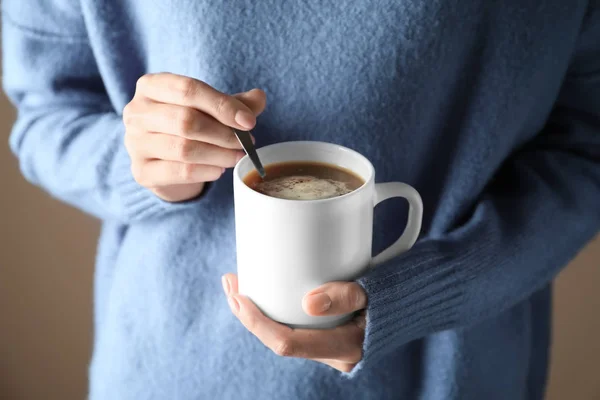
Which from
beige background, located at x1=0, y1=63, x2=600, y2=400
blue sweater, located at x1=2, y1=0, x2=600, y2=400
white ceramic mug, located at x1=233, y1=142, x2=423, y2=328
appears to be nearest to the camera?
white ceramic mug, located at x1=233, y1=142, x2=423, y2=328

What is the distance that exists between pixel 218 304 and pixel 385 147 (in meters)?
0.23

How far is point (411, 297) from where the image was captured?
1.72 ft

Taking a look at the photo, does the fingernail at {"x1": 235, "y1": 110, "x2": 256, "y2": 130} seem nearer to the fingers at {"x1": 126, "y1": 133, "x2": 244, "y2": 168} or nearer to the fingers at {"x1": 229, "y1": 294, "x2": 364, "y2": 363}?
the fingers at {"x1": 126, "y1": 133, "x2": 244, "y2": 168}

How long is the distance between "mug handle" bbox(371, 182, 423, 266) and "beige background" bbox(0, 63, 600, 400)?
77 cm

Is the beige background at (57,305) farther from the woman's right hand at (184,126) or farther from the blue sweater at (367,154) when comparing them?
the woman's right hand at (184,126)

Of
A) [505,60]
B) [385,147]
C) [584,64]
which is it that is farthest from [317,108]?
[584,64]

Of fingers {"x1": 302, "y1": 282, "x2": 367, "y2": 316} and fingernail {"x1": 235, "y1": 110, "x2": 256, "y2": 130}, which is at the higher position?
fingernail {"x1": 235, "y1": 110, "x2": 256, "y2": 130}

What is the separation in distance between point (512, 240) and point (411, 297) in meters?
0.16

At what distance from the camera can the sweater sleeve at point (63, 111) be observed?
0.64 m

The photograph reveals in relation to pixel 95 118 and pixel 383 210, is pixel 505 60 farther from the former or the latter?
pixel 95 118

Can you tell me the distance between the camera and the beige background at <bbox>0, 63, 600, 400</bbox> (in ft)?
3.75

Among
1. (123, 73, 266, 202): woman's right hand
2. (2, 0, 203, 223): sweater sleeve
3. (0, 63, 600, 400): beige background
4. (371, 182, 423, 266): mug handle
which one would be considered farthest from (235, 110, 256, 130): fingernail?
(0, 63, 600, 400): beige background

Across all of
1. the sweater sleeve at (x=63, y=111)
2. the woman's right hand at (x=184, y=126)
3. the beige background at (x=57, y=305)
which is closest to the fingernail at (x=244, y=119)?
the woman's right hand at (x=184, y=126)

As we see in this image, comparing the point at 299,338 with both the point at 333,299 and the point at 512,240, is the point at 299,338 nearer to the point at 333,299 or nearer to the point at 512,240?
the point at 333,299
